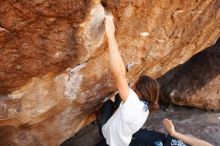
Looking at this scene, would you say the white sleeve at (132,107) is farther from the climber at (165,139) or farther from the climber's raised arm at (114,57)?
the climber at (165,139)

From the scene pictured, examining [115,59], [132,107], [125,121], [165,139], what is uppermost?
[115,59]

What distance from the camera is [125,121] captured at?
2.88 meters

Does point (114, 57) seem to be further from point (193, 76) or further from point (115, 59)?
point (193, 76)

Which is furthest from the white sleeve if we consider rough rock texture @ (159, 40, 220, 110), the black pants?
rough rock texture @ (159, 40, 220, 110)

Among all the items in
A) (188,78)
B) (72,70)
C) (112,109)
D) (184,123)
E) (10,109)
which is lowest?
(184,123)

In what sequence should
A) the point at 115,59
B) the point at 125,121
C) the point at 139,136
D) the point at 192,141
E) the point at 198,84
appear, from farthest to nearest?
A: 1. the point at 198,84
2. the point at 139,136
3. the point at 192,141
4. the point at 125,121
5. the point at 115,59

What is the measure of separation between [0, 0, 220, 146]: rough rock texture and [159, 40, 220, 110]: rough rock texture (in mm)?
839

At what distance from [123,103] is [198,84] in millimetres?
2038

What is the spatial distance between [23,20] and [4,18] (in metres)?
0.12

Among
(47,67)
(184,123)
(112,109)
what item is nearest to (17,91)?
(47,67)

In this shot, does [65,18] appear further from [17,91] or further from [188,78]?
[188,78]

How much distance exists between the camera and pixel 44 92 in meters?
2.97

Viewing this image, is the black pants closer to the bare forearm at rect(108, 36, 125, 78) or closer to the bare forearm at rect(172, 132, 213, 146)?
the bare forearm at rect(172, 132, 213, 146)

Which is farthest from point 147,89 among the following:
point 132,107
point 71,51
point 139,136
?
point 139,136
